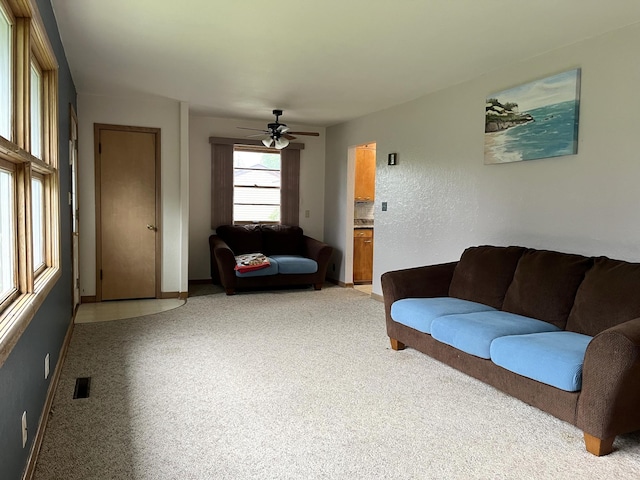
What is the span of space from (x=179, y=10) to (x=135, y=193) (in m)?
3.14

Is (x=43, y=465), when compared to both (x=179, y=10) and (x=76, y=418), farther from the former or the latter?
(x=179, y=10)

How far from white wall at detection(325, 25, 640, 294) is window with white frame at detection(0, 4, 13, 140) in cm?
342

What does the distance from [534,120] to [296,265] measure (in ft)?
11.7

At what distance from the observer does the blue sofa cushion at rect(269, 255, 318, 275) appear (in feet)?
21.1

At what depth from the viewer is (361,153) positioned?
23.4ft

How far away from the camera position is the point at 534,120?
12.4ft

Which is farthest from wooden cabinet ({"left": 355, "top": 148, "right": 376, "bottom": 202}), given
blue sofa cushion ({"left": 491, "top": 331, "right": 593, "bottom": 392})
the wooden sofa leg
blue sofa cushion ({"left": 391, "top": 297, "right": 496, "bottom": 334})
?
the wooden sofa leg

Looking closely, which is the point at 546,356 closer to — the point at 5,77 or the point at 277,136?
the point at 5,77

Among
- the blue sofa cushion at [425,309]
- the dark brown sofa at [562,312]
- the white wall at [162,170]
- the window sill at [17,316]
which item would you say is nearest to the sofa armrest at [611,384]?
the dark brown sofa at [562,312]

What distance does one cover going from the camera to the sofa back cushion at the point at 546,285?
3.21m

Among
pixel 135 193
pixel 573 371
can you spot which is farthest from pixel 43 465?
pixel 135 193

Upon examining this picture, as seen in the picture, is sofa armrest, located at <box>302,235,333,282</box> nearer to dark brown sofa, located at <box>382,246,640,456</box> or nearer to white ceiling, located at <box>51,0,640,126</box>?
white ceiling, located at <box>51,0,640,126</box>

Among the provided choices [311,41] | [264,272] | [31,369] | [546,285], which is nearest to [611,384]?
[546,285]


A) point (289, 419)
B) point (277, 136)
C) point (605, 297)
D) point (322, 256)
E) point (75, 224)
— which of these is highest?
point (277, 136)
